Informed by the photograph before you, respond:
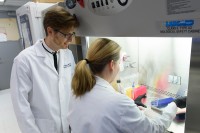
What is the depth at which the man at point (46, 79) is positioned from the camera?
115 centimetres

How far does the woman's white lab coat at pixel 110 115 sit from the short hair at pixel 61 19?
42 centimetres

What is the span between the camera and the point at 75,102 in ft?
3.18

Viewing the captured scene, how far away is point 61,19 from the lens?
1087 millimetres

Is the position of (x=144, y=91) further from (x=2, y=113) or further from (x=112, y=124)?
(x=2, y=113)

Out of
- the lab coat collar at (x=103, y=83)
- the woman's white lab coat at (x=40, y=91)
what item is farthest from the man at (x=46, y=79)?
the lab coat collar at (x=103, y=83)

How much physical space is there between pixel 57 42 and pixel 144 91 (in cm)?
85

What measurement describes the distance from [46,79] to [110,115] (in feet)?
2.21

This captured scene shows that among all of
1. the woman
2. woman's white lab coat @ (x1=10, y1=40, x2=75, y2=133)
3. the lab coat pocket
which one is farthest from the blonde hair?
the lab coat pocket

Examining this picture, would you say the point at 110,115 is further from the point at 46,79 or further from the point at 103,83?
the point at 46,79

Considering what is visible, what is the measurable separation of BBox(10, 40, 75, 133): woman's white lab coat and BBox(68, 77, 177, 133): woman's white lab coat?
0.47 m

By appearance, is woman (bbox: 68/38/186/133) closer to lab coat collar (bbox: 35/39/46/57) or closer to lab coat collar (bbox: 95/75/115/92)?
lab coat collar (bbox: 95/75/115/92)

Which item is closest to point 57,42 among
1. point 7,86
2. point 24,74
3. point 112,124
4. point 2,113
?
point 24,74

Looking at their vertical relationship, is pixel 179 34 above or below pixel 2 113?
above

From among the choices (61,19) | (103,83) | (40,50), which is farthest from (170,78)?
(40,50)
